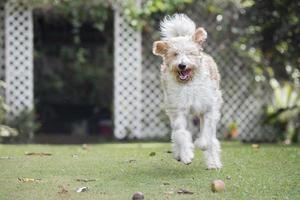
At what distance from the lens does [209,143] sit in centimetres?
638


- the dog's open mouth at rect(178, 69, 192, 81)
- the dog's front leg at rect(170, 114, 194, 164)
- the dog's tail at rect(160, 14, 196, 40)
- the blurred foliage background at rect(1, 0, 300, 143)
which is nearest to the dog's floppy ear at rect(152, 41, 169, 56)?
the dog's tail at rect(160, 14, 196, 40)

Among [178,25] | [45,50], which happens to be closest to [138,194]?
[178,25]

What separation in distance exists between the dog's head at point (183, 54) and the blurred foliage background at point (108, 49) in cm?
476

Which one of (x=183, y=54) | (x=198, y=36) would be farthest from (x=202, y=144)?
(x=198, y=36)

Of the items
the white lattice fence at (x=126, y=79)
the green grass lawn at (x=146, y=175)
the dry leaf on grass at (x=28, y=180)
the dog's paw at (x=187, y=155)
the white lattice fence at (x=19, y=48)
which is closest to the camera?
the green grass lawn at (x=146, y=175)

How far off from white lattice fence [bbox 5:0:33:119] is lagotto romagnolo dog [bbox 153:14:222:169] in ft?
17.4

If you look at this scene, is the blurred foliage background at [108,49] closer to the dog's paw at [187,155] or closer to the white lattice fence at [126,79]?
the white lattice fence at [126,79]

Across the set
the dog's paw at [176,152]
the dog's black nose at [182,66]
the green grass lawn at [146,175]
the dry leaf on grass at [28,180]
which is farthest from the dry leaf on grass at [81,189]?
the dog's black nose at [182,66]

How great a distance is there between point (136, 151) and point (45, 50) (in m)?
6.15

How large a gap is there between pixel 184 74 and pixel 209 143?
2.26 ft

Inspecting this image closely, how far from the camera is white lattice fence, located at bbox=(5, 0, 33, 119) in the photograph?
1146 centimetres

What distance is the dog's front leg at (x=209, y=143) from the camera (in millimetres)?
6309

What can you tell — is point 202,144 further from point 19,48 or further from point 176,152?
point 19,48

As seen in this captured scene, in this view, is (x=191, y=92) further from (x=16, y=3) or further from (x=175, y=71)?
(x=16, y=3)
